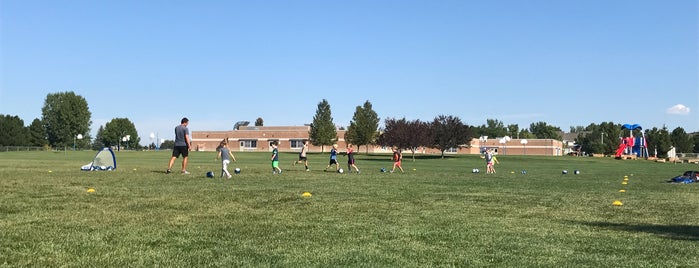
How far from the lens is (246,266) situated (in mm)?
6094

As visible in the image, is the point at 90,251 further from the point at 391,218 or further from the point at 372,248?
the point at 391,218

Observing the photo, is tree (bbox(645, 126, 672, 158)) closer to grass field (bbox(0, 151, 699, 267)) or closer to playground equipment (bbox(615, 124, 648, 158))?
playground equipment (bbox(615, 124, 648, 158))

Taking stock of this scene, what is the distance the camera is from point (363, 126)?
340ft

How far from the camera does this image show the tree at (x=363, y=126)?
339 feet

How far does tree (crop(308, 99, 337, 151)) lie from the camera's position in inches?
4285

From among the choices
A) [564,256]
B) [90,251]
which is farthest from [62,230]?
[564,256]

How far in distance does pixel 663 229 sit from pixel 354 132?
9514cm

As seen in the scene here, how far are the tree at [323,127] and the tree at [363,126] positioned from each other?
14.6 feet

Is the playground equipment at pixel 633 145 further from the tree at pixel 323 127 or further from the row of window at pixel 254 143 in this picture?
the row of window at pixel 254 143

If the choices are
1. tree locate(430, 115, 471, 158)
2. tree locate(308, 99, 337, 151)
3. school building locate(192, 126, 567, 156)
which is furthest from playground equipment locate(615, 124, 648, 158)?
tree locate(308, 99, 337, 151)

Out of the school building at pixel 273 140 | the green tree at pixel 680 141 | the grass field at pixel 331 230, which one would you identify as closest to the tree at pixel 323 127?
the school building at pixel 273 140

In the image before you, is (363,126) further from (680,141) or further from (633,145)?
A: (680,141)

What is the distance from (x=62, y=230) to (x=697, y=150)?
164371mm

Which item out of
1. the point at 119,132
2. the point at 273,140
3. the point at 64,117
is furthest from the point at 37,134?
the point at 273,140
